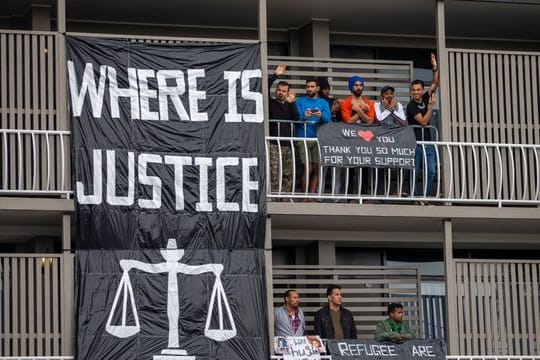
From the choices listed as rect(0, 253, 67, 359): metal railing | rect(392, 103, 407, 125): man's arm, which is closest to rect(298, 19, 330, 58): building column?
rect(392, 103, 407, 125): man's arm

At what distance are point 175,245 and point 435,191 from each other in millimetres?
4378

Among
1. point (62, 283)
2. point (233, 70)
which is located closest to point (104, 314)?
point (62, 283)

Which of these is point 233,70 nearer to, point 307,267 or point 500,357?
point 307,267

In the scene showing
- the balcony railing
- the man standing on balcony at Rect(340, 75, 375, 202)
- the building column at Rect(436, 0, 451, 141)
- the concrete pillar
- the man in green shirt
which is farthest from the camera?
the concrete pillar

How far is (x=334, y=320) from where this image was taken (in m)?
23.6

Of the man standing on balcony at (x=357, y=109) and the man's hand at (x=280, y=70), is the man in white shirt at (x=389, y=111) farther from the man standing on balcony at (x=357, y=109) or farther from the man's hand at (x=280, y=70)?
the man's hand at (x=280, y=70)

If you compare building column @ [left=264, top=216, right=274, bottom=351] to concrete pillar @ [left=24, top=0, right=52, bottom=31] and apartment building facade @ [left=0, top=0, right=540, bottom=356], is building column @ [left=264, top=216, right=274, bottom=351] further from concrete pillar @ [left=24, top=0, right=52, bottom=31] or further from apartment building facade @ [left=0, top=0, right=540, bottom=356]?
concrete pillar @ [left=24, top=0, right=52, bottom=31]

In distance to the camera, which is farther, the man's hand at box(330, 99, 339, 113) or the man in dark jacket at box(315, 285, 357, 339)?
the man's hand at box(330, 99, 339, 113)

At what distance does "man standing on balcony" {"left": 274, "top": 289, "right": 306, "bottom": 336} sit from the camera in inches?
917

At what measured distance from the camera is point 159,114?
23.5 m

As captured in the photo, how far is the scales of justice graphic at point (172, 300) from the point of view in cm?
2258

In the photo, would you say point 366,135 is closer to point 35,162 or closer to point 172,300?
point 172,300

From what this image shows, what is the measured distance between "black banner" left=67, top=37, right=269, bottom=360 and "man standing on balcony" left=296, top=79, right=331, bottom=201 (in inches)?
31.4

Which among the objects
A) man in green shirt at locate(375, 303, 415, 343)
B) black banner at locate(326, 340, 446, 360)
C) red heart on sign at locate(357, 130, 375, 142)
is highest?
red heart on sign at locate(357, 130, 375, 142)
